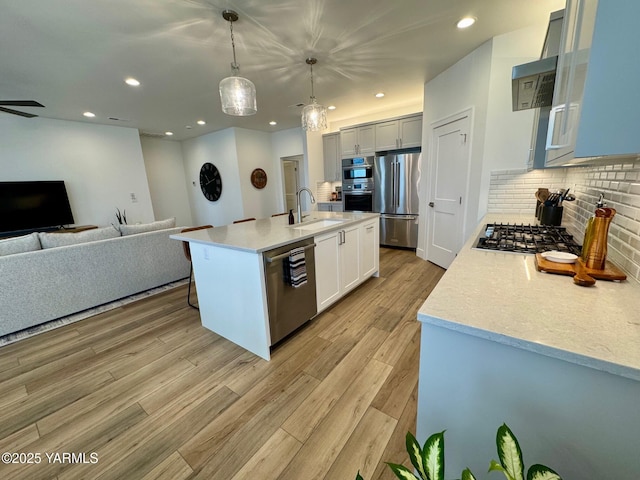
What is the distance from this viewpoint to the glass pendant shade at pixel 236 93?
1.93 metres

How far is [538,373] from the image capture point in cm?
64

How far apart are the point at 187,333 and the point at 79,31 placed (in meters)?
2.70

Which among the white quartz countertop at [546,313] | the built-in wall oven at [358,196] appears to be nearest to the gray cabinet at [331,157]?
the built-in wall oven at [358,196]

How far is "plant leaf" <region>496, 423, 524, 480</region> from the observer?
1.60 ft

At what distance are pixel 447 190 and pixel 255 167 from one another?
431 centimetres

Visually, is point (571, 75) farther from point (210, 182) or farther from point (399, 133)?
point (210, 182)

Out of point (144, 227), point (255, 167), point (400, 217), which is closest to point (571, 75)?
point (400, 217)

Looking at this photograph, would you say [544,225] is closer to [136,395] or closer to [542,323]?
[542,323]

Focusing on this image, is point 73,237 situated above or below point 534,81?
below

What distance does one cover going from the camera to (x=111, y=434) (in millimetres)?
1361

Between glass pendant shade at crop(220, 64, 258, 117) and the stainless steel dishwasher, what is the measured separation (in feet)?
3.94

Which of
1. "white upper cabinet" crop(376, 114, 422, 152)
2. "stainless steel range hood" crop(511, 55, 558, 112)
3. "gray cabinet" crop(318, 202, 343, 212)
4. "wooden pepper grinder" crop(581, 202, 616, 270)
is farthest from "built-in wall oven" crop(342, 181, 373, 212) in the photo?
"wooden pepper grinder" crop(581, 202, 616, 270)

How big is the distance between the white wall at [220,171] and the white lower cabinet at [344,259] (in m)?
3.69

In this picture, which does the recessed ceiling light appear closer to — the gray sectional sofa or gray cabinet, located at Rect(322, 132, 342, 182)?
gray cabinet, located at Rect(322, 132, 342, 182)
